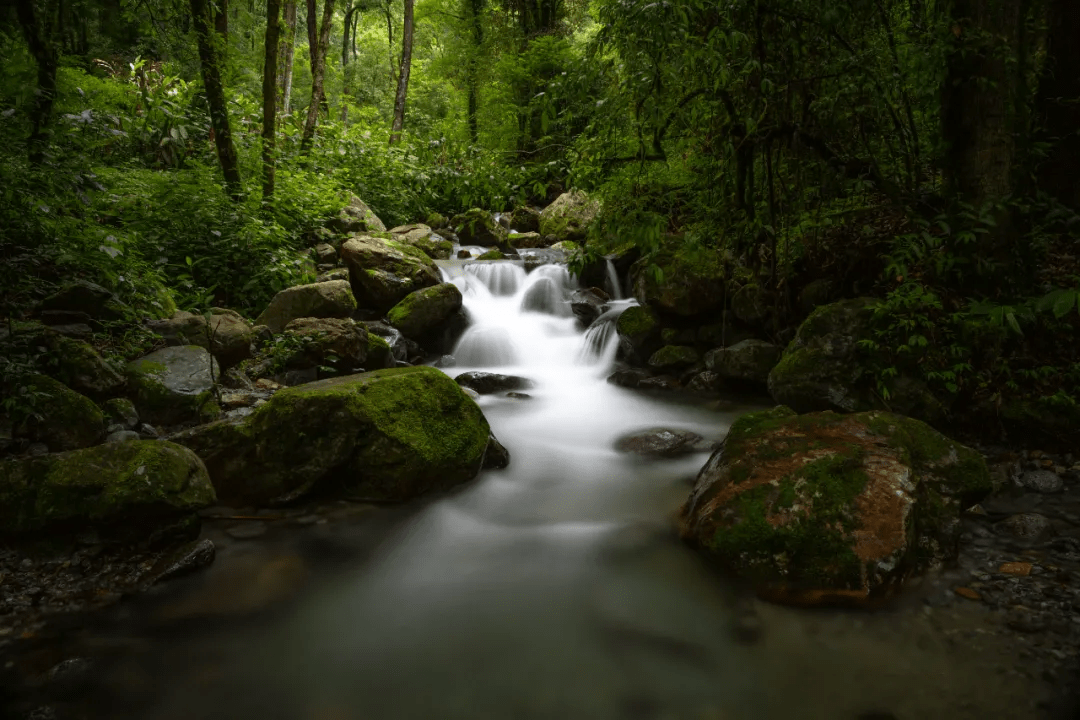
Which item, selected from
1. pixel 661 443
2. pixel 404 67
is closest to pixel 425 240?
pixel 404 67

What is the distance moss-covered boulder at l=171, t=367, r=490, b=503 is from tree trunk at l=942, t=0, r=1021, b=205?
4.98 m

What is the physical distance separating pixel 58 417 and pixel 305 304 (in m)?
3.86

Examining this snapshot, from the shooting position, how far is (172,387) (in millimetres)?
5312

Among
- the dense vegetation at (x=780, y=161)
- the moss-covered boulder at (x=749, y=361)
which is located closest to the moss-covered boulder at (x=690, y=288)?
the dense vegetation at (x=780, y=161)

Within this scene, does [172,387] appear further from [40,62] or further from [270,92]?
[270,92]

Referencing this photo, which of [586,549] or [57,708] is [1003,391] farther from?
[57,708]

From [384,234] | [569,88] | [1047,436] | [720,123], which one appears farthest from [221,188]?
[1047,436]

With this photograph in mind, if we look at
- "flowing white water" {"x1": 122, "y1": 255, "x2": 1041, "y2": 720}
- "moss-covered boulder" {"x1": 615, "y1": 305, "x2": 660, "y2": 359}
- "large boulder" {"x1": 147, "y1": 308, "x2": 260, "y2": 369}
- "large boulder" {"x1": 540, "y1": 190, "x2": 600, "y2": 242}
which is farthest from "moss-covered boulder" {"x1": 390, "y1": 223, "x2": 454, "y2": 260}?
"flowing white water" {"x1": 122, "y1": 255, "x2": 1041, "y2": 720}

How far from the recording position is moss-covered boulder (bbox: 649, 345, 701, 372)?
8498 mm

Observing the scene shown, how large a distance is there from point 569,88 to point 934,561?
3944 mm

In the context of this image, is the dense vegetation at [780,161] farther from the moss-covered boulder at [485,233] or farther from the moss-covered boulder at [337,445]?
the moss-covered boulder at [485,233]

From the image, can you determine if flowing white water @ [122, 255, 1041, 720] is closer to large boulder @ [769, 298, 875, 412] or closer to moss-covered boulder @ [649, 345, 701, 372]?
large boulder @ [769, 298, 875, 412]

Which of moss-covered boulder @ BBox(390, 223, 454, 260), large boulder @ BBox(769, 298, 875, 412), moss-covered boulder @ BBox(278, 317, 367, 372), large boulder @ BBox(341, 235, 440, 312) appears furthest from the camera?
moss-covered boulder @ BBox(390, 223, 454, 260)

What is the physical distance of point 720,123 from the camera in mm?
5473
